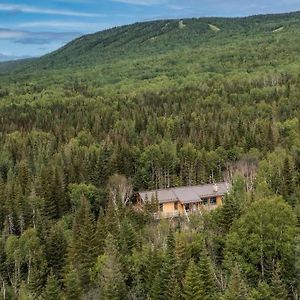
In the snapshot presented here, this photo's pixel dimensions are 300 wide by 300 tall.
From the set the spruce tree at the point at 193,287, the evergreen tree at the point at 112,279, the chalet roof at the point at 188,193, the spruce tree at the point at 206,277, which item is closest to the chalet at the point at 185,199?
the chalet roof at the point at 188,193

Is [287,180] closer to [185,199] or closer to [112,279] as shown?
[185,199]

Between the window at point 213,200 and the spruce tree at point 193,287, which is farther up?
the spruce tree at point 193,287

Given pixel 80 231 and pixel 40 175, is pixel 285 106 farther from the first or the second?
pixel 80 231

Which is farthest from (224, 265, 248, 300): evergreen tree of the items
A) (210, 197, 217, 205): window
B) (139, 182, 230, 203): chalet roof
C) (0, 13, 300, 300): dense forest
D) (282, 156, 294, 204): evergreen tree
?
(210, 197, 217, 205): window

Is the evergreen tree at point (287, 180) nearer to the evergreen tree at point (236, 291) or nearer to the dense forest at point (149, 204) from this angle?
the dense forest at point (149, 204)

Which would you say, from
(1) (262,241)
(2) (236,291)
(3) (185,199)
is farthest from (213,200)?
(2) (236,291)

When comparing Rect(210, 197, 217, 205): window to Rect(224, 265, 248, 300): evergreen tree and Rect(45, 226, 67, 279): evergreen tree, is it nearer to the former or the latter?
Rect(45, 226, 67, 279): evergreen tree

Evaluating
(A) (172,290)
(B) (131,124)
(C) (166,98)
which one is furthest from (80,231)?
(C) (166,98)
